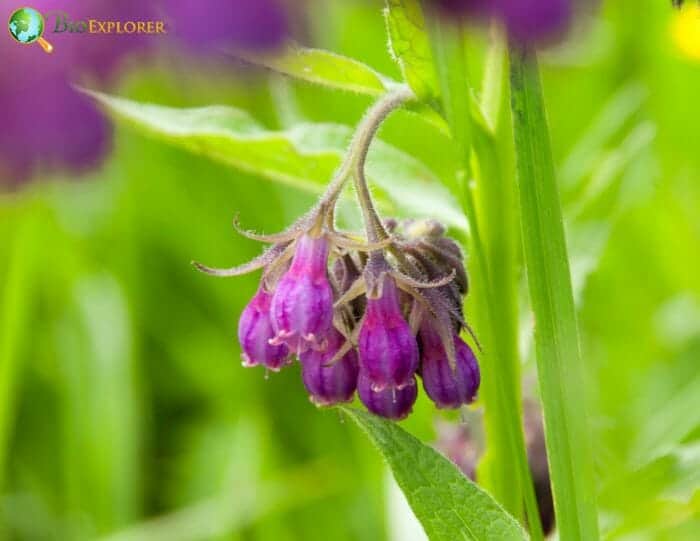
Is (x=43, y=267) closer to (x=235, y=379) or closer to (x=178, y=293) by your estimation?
(x=178, y=293)

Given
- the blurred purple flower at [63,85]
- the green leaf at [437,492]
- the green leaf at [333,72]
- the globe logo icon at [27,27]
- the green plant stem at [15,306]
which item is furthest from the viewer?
the green plant stem at [15,306]

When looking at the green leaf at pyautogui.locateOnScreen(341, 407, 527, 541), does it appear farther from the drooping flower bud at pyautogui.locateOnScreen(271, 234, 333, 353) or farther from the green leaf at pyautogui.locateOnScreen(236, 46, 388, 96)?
the green leaf at pyautogui.locateOnScreen(236, 46, 388, 96)

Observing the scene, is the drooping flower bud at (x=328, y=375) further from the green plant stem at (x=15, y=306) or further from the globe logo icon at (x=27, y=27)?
the green plant stem at (x=15, y=306)

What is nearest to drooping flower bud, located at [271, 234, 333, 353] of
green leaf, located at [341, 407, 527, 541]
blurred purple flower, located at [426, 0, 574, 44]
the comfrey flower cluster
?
the comfrey flower cluster

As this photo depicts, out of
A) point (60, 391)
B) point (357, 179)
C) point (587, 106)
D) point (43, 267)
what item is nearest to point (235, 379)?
point (60, 391)

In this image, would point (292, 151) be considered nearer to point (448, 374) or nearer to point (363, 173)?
point (363, 173)

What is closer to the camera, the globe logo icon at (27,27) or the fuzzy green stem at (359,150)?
the globe logo icon at (27,27)

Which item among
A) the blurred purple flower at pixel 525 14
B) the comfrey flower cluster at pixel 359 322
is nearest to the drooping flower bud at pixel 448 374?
the comfrey flower cluster at pixel 359 322

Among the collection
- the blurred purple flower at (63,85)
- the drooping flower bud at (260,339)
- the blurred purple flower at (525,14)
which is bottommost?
the blurred purple flower at (525,14)
